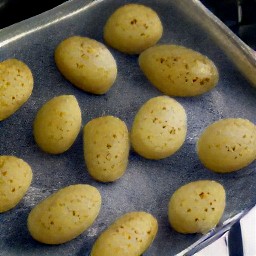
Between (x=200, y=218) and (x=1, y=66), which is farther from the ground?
(x=1, y=66)

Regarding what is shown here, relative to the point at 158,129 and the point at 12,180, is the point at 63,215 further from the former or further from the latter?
the point at 158,129

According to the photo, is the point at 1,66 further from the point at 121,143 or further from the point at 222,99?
the point at 222,99

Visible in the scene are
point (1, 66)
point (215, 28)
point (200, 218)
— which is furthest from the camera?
point (215, 28)

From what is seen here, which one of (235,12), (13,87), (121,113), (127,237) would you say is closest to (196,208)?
(127,237)

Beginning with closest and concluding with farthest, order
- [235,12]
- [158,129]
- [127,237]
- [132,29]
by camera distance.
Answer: [127,237] → [158,129] → [132,29] → [235,12]

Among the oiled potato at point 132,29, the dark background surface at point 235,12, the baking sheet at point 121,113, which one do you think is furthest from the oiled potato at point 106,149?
the dark background surface at point 235,12

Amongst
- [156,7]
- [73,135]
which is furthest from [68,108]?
[156,7]

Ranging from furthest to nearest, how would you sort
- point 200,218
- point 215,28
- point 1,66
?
point 215,28 → point 1,66 → point 200,218
